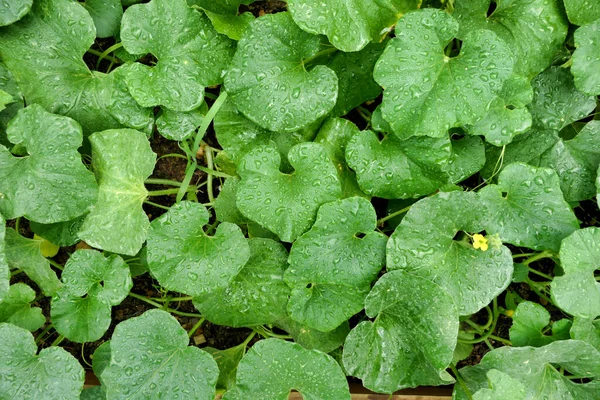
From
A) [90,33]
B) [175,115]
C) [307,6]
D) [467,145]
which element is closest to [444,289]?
[467,145]

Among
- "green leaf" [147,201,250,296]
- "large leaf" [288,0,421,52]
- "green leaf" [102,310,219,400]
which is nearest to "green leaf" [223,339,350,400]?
"green leaf" [102,310,219,400]

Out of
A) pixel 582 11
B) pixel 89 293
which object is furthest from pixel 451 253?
pixel 89 293

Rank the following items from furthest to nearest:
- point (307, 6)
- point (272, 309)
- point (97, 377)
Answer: point (97, 377)
point (272, 309)
point (307, 6)

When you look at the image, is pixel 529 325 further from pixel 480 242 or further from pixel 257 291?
pixel 257 291

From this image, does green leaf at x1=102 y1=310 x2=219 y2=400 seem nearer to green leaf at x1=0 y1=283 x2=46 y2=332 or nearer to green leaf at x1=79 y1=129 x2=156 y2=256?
green leaf at x1=79 y1=129 x2=156 y2=256

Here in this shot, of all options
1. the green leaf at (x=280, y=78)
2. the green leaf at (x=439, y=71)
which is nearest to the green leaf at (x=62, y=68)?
the green leaf at (x=280, y=78)

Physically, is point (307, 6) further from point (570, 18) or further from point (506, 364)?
point (506, 364)

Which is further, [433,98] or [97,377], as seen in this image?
[97,377]
